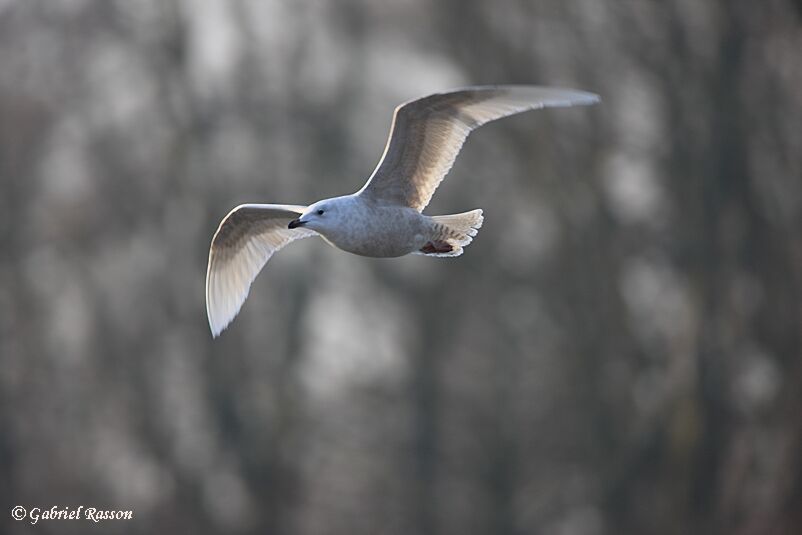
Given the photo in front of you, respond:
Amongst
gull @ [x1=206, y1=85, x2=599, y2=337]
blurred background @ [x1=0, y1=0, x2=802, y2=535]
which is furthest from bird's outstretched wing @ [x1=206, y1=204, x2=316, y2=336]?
blurred background @ [x1=0, y1=0, x2=802, y2=535]

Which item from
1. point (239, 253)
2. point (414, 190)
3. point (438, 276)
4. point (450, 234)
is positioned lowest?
point (438, 276)

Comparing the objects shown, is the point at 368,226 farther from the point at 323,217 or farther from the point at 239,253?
the point at 239,253

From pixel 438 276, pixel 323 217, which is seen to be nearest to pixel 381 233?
pixel 323 217

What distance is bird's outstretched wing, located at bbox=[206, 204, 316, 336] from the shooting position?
13.1ft

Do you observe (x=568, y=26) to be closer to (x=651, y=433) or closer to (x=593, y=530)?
(x=651, y=433)

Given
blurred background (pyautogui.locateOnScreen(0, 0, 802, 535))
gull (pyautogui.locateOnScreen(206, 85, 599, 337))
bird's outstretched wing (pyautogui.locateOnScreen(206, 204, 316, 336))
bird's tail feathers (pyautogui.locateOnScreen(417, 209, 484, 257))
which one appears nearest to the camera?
gull (pyautogui.locateOnScreen(206, 85, 599, 337))

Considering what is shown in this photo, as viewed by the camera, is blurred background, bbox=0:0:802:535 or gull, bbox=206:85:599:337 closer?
gull, bbox=206:85:599:337

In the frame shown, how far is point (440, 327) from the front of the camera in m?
8.52

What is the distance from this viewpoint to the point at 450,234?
363 centimetres

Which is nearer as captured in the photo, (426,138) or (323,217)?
(323,217)

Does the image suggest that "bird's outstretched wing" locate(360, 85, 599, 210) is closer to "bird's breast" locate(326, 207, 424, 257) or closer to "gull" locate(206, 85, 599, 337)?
"gull" locate(206, 85, 599, 337)

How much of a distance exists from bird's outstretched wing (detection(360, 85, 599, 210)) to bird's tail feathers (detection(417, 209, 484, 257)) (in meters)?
0.10

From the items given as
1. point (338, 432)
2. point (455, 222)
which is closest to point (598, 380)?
point (338, 432)

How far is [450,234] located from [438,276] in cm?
490
